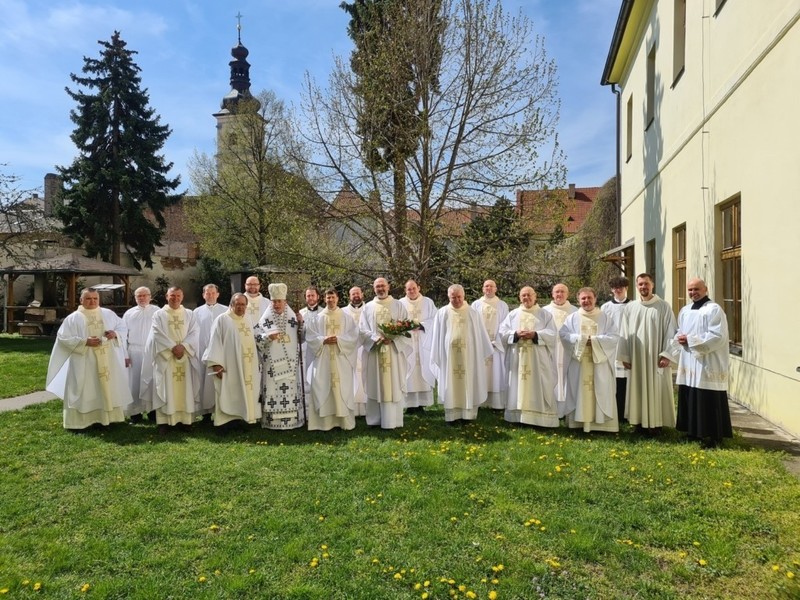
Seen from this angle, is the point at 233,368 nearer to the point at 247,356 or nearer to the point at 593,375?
the point at 247,356

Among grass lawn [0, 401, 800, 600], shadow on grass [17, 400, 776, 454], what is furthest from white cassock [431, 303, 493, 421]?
grass lawn [0, 401, 800, 600]

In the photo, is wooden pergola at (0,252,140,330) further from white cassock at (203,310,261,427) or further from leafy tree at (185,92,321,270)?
white cassock at (203,310,261,427)

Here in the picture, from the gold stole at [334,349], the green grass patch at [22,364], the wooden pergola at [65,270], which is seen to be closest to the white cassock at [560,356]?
the gold stole at [334,349]

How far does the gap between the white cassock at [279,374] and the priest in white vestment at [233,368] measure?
0.16 meters

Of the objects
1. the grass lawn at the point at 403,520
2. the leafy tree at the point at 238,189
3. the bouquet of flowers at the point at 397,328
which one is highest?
the leafy tree at the point at 238,189

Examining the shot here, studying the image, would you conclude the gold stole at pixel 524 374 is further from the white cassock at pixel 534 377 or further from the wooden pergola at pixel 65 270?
the wooden pergola at pixel 65 270

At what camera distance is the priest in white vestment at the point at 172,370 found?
25.8 ft

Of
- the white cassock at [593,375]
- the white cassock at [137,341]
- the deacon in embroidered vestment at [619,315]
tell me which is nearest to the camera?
the white cassock at [593,375]

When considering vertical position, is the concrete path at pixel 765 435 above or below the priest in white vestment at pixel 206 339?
below

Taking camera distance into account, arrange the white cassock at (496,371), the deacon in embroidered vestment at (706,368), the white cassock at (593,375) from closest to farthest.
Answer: the deacon in embroidered vestment at (706,368)
the white cassock at (593,375)
the white cassock at (496,371)

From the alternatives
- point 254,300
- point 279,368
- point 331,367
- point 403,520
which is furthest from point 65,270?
point 403,520

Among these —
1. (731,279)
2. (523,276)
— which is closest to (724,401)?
(731,279)

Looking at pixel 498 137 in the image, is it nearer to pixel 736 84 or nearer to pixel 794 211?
pixel 736 84

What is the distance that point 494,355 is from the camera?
8.92 metres
